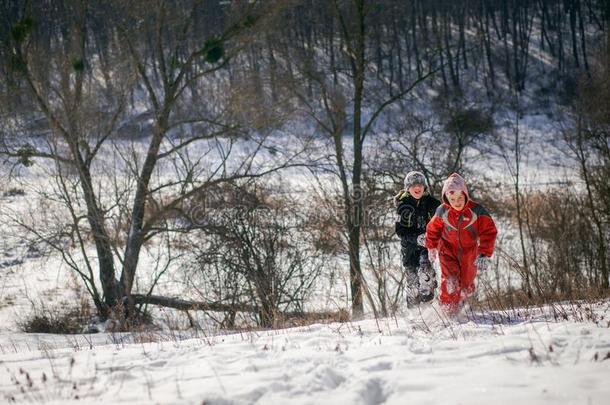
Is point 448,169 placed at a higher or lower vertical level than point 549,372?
higher

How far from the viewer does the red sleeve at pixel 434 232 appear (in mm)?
5734

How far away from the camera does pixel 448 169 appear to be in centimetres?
1513

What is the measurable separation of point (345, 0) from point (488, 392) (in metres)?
12.3

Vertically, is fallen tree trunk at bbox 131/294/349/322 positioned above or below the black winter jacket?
below

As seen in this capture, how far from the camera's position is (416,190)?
6461 mm

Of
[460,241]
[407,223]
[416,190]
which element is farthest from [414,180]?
[460,241]

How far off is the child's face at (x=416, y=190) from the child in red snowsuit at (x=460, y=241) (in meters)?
0.75

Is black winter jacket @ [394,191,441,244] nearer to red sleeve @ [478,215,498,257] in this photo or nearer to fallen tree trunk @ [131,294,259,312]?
red sleeve @ [478,215,498,257]

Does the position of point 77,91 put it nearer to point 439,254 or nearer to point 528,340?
point 439,254

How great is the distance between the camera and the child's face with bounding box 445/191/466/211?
555 cm

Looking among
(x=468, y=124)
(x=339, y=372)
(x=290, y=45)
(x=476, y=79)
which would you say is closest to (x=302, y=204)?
(x=290, y=45)

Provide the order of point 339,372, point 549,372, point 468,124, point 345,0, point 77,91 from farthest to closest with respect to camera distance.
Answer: point 468,124, point 345,0, point 77,91, point 339,372, point 549,372

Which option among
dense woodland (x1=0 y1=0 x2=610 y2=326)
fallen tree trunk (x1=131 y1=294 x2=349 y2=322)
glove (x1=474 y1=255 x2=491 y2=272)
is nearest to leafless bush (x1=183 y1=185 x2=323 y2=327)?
dense woodland (x1=0 y1=0 x2=610 y2=326)

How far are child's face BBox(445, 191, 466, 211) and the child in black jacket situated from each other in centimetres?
89
